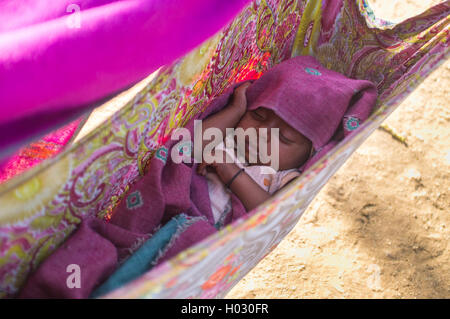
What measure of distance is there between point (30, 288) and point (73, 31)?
1.39 ft

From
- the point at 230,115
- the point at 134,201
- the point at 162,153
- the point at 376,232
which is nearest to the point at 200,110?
the point at 230,115

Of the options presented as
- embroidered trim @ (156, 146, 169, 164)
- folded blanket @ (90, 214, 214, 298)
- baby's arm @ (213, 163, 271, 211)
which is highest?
embroidered trim @ (156, 146, 169, 164)

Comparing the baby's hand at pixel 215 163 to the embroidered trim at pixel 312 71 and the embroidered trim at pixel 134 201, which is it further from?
the embroidered trim at pixel 312 71

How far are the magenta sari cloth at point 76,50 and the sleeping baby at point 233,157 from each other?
20cm

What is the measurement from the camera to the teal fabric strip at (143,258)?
2.11ft

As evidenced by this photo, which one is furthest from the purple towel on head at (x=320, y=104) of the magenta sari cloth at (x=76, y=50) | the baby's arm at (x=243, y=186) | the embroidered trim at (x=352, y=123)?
the magenta sari cloth at (x=76, y=50)

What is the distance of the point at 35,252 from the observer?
0.58 meters

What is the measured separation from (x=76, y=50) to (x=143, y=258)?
0.40 m

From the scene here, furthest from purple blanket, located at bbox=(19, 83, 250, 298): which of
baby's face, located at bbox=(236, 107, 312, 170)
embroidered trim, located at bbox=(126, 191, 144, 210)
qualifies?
baby's face, located at bbox=(236, 107, 312, 170)

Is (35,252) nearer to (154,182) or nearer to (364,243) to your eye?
(154,182)

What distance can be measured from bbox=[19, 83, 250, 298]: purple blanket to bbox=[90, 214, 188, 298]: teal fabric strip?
2 cm

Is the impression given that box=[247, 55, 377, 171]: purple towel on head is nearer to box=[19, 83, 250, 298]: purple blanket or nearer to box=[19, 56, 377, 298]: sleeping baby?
box=[19, 56, 377, 298]: sleeping baby

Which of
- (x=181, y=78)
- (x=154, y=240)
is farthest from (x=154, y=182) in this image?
(x=181, y=78)

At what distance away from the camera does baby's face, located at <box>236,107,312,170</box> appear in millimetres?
1032
